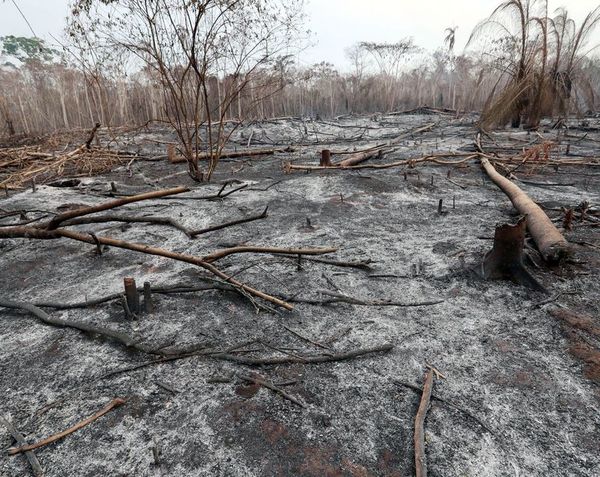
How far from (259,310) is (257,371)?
0.53m

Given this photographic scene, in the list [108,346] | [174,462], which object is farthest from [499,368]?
[108,346]

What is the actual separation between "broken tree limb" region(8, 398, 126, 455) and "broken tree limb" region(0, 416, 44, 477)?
0.9 inches

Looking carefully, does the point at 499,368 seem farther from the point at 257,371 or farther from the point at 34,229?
the point at 34,229

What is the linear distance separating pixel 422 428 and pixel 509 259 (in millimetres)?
→ 1529

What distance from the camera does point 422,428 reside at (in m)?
1.39

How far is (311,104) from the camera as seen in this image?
56.0 ft

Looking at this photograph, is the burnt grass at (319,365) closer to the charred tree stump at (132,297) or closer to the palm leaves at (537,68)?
the charred tree stump at (132,297)

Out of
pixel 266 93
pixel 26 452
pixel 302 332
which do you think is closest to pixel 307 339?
pixel 302 332

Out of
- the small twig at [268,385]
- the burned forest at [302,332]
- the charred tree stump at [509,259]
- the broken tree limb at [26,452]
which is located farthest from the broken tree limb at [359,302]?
the broken tree limb at [26,452]

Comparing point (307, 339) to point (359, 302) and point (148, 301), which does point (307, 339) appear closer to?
point (359, 302)

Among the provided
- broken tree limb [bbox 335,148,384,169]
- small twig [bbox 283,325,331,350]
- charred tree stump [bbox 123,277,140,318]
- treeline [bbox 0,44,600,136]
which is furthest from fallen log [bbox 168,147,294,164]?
small twig [bbox 283,325,331,350]

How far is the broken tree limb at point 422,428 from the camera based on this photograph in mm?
1254

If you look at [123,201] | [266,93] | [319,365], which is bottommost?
[319,365]

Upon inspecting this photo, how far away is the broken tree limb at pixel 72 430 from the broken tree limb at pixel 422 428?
119 cm
